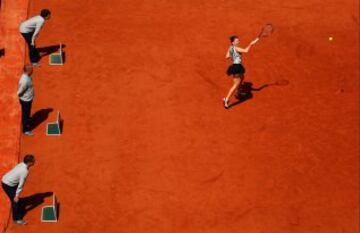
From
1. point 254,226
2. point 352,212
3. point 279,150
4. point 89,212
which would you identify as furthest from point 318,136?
point 89,212

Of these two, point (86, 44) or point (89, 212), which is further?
point (86, 44)

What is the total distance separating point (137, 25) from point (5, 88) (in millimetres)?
5333

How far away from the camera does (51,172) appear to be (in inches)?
588

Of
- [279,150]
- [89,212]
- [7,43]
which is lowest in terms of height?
[89,212]

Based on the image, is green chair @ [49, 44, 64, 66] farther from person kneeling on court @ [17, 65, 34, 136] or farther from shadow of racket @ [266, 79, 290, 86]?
shadow of racket @ [266, 79, 290, 86]

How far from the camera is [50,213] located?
13.9 meters

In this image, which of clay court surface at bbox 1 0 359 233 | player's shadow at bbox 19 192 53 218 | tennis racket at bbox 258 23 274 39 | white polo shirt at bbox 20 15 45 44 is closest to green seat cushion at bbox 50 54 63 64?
clay court surface at bbox 1 0 359 233

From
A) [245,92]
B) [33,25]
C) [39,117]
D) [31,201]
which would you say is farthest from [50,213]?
[245,92]

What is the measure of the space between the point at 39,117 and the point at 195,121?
4.75 metres

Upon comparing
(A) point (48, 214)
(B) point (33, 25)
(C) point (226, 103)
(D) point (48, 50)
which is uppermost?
(B) point (33, 25)

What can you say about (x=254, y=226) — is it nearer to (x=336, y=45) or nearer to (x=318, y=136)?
(x=318, y=136)

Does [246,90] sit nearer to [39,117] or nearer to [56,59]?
[56,59]

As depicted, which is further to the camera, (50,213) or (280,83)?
(280,83)

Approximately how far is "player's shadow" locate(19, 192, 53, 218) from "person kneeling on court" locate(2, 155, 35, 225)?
652mm
